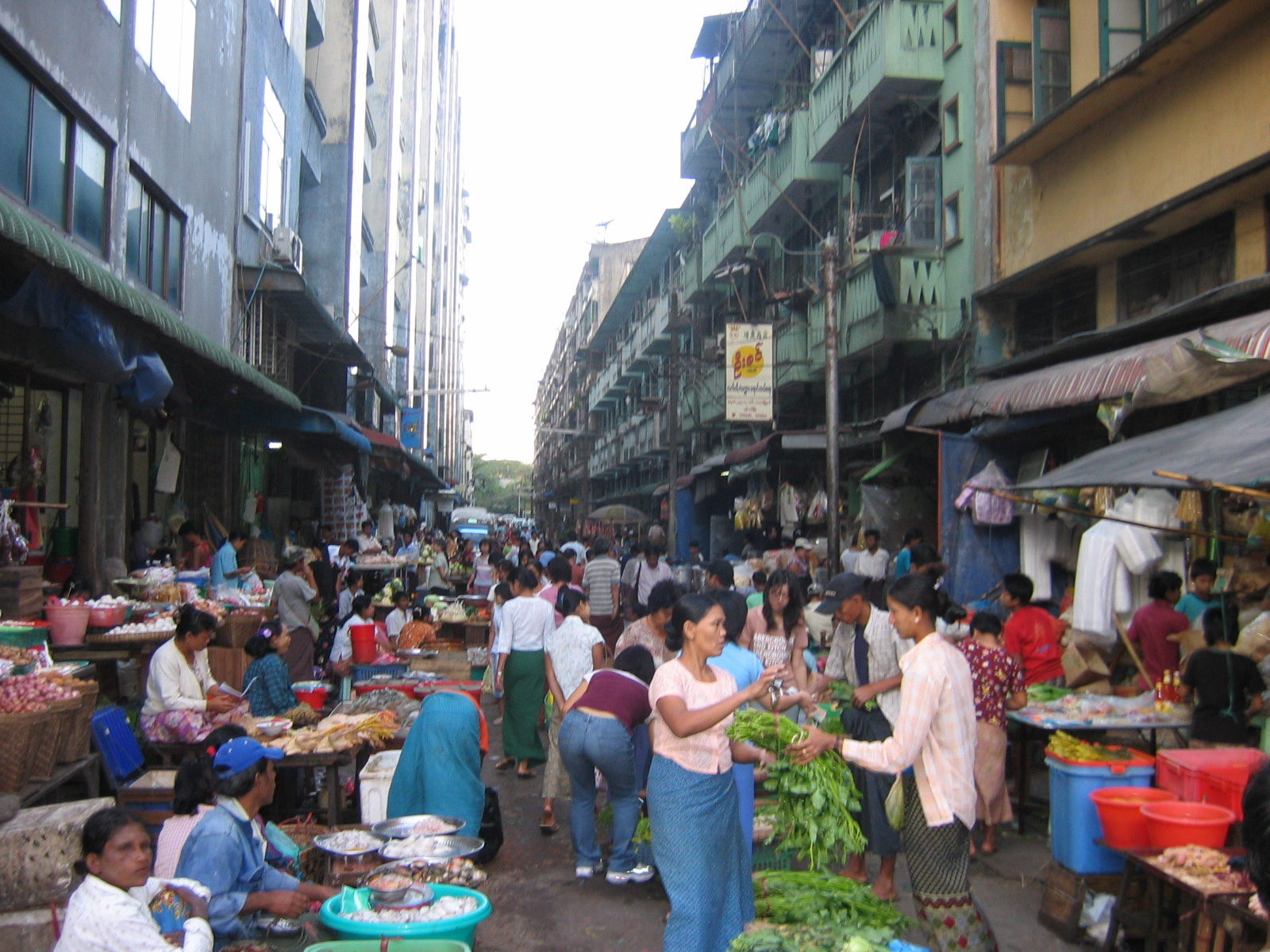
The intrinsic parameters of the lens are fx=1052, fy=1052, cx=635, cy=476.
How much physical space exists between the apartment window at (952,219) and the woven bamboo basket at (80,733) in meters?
13.4

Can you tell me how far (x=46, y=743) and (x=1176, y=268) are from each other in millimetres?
11692

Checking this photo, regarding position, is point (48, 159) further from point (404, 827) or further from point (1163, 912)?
point (1163, 912)

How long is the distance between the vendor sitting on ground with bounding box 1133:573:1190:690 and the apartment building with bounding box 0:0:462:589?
8.04 metres

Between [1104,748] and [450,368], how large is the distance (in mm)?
71083

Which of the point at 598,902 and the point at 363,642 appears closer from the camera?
the point at 598,902

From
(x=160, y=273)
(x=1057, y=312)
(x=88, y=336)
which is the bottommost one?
(x=88, y=336)

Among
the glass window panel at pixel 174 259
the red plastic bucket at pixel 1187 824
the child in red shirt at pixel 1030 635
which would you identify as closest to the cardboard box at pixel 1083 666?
the child in red shirt at pixel 1030 635

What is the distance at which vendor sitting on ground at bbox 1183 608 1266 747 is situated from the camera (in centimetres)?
662

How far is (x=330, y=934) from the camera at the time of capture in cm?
448

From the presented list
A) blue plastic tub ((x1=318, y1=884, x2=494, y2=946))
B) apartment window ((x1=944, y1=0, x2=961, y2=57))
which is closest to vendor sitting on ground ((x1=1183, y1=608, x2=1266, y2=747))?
blue plastic tub ((x1=318, y1=884, x2=494, y2=946))

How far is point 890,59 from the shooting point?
16188 mm

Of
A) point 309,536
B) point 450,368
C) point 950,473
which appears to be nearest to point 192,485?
point 309,536

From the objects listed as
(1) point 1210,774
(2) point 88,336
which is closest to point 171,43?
(2) point 88,336

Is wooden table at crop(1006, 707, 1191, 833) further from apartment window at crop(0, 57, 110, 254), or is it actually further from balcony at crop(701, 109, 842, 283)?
balcony at crop(701, 109, 842, 283)
